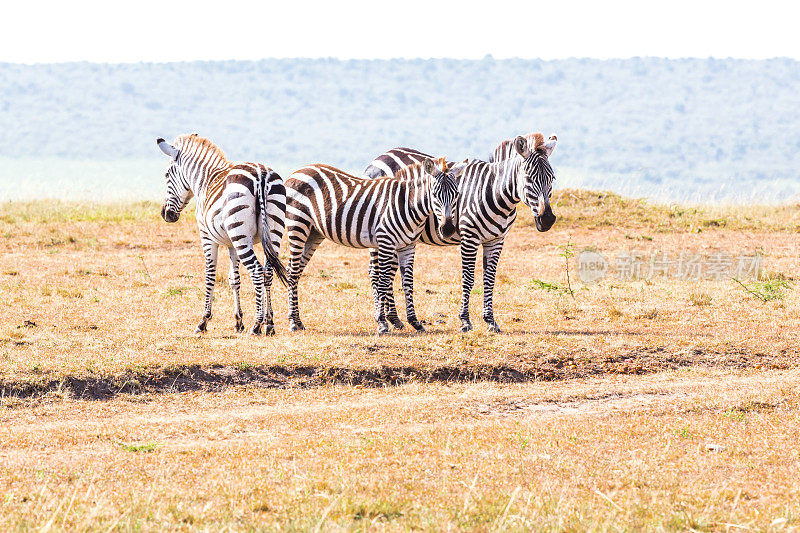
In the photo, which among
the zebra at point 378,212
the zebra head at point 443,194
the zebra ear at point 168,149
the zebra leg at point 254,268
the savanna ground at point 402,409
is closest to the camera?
the savanna ground at point 402,409

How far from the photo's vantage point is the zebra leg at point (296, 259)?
11.6 m

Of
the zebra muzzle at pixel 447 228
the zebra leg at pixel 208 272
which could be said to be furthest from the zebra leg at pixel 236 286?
the zebra muzzle at pixel 447 228

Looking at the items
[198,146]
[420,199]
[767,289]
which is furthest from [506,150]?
[767,289]

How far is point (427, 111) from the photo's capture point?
105 m

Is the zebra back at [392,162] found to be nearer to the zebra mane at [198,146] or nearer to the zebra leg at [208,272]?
the zebra mane at [198,146]

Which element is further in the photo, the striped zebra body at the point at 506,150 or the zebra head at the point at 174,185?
the zebra head at the point at 174,185

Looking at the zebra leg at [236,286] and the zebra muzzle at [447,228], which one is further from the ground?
the zebra muzzle at [447,228]

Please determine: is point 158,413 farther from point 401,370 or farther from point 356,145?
point 356,145

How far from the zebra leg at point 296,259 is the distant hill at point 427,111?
74.8 metres

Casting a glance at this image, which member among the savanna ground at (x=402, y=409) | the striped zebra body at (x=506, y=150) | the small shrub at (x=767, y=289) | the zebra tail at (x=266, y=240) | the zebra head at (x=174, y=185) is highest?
the striped zebra body at (x=506, y=150)

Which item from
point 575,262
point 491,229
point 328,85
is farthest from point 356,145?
point 491,229

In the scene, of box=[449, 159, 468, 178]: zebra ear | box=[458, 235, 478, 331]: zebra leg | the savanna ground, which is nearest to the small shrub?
the savanna ground

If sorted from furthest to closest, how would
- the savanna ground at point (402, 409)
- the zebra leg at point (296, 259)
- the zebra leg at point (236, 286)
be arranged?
the zebra leg at point (296, 259) < the zebra leg at point (236, 286) < the savanna ground at point (402, 409)

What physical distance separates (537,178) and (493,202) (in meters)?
0.69
